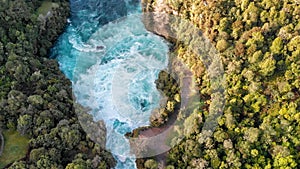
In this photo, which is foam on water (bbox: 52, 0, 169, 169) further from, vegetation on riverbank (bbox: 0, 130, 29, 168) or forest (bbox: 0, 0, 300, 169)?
vegetation on riverbank (bbox: 0, 130, 29, 168)

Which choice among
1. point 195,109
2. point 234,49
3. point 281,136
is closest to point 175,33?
point 234,49

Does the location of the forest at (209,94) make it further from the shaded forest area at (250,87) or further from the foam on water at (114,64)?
the foam on water at (114,64)

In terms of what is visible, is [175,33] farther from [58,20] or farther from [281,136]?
[281,136]

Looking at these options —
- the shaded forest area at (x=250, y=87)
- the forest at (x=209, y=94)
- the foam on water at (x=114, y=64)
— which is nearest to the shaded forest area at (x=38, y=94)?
the forest at (x=209, y=94)

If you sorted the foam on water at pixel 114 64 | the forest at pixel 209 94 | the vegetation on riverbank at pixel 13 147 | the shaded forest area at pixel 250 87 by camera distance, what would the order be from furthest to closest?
the foam on water at pixel 114 64 < the vegetation on riverbank at pixel 13 147 < the forest at pixel 209 94 < the shaded forest area at pixel 250 87

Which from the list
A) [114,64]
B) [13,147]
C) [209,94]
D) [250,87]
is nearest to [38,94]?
[13,147]

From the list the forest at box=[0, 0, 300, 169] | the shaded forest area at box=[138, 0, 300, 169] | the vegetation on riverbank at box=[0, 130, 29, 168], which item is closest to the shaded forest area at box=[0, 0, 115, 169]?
the forest at box=[0, 0, 300, 169]
